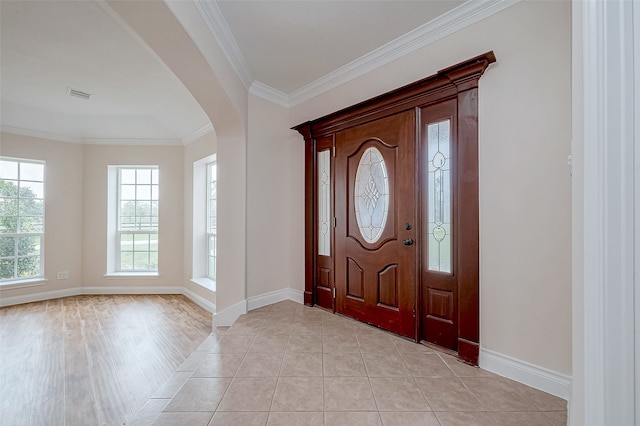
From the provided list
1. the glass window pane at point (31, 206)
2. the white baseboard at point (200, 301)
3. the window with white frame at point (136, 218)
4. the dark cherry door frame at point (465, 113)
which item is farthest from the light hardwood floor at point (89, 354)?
the dark cherry door frame at point (465, 113)

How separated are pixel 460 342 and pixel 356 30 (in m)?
2.61

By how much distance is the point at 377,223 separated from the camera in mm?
2609

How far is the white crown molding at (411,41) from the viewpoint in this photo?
1.98 metres

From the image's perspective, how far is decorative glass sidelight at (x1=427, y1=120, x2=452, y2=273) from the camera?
213cm

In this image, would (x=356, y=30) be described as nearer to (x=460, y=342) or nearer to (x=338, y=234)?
(x=338, y=234)

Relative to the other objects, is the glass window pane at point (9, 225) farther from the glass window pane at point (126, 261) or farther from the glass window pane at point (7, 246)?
the glass window pane at point (126, 261)

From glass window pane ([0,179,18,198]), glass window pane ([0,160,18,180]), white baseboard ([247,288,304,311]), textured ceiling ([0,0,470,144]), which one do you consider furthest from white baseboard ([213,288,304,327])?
glass window pane ([0,160,18,180])

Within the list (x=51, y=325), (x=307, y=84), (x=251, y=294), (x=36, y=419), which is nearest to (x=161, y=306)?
(x=51, y=325)

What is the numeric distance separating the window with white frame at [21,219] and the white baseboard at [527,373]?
20.7 ft

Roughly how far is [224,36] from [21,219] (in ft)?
15.5

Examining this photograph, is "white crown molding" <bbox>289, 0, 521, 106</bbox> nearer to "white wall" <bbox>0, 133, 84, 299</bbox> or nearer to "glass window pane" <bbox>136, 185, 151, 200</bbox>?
"glass window pane" <bbox>136, 185, 151, 200</bbox>

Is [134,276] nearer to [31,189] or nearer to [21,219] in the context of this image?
[21,219]

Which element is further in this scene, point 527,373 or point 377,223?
point 377,223

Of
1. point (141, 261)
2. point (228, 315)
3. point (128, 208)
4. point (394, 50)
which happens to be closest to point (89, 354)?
point (228, 315)
